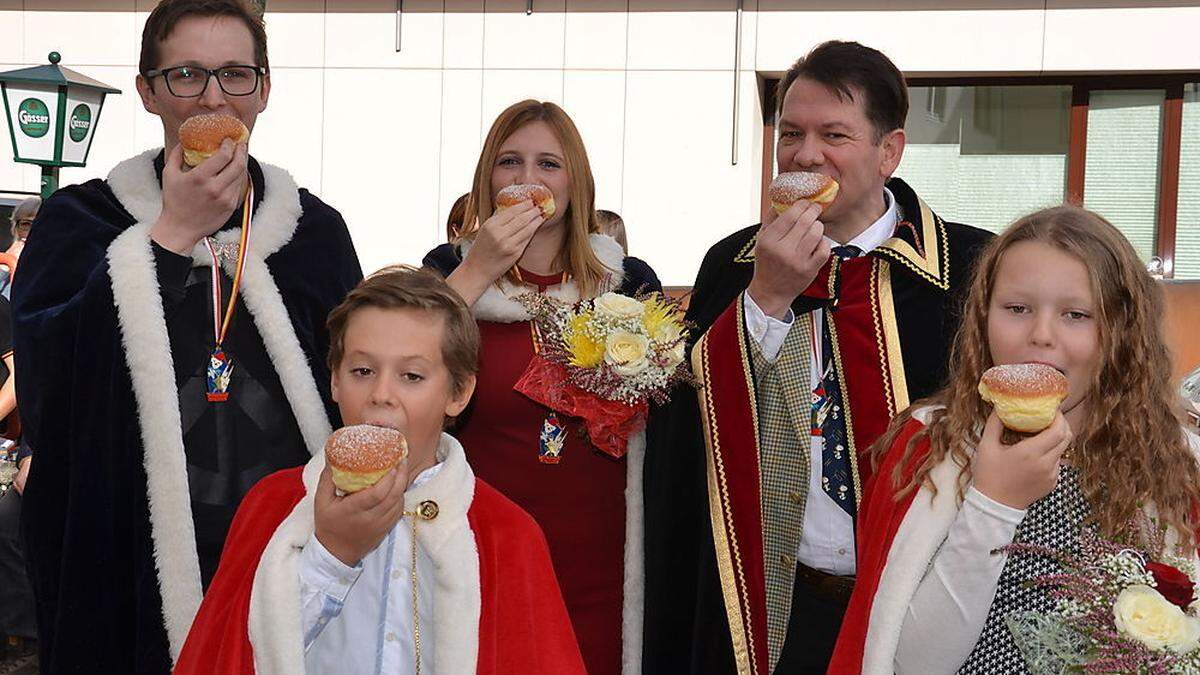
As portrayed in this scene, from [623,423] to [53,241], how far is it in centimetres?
156

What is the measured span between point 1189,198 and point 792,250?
9934 mm

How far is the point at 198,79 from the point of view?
10.3 ft

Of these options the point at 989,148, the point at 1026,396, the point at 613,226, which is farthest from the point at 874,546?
the point at 989,148

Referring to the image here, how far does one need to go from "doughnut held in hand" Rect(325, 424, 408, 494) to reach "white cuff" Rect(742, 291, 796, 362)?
4.29 feet

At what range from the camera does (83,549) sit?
2.97 meters

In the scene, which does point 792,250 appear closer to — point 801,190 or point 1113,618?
point 801,190

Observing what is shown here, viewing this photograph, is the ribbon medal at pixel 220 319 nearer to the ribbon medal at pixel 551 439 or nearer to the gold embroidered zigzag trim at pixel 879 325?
the ribbon medal at pixel 551 439

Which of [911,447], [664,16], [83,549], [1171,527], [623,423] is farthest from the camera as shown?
[664,16]

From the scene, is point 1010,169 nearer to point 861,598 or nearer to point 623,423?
point 623,423

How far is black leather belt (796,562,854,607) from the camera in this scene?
10.9 ft

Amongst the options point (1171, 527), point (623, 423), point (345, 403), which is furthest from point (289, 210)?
point (1171, 527)

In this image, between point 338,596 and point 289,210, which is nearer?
point 338,596

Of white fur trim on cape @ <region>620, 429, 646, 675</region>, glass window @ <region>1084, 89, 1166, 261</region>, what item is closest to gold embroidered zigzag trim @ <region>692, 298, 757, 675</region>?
white fur trim on cape @ <region>620, 429, 646, 675</region>

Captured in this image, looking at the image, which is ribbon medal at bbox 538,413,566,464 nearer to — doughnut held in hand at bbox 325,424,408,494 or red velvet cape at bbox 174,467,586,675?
red velvet cape at bbox 174,467,586,675
